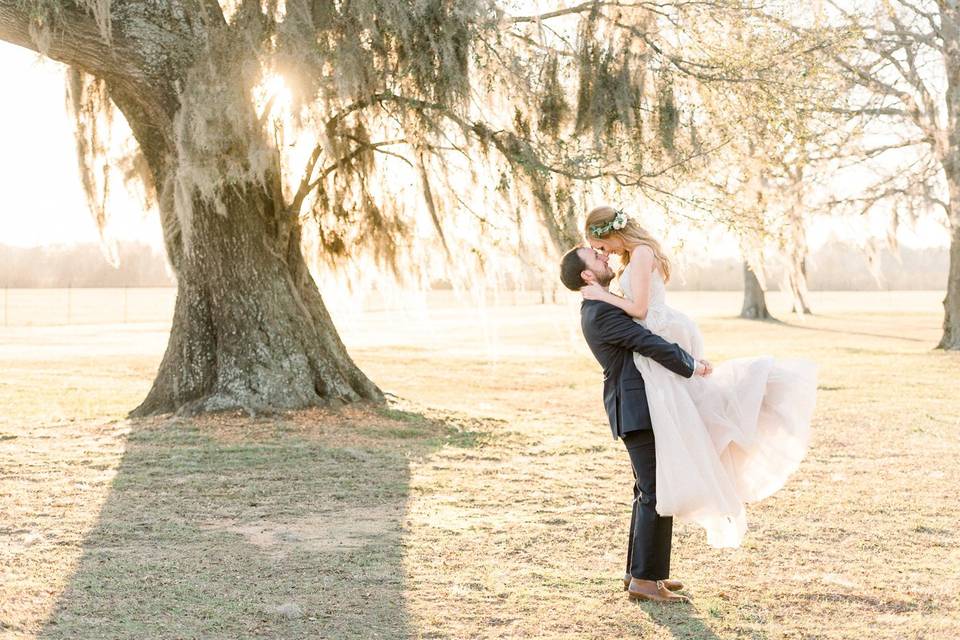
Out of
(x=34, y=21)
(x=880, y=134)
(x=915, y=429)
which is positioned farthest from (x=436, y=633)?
(x=880, y=134)

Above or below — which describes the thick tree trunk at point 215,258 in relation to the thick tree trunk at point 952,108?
below

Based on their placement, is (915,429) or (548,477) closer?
(548,477)

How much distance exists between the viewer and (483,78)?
31.3 ft

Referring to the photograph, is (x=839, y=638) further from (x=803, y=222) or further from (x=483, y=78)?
(x=803, y=222)

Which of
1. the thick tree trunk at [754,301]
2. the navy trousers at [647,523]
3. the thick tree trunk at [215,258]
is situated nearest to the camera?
the navy trousers at [647,523]

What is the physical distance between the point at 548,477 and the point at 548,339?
786 inches

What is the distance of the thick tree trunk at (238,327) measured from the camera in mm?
10195

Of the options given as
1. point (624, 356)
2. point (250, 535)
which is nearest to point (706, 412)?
point (624, 356)

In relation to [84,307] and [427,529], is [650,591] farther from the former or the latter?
[84,307]

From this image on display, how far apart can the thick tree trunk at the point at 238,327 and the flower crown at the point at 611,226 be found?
6126mm

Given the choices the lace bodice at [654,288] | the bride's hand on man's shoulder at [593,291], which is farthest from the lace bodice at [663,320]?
the bride's hand on man's shoulder at [593,291]

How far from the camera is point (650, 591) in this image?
14.7 feet

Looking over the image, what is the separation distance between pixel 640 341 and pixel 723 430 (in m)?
0.55

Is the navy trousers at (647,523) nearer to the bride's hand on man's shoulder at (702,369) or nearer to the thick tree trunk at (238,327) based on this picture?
the bride's hand on man's shoulder at (702,369)
